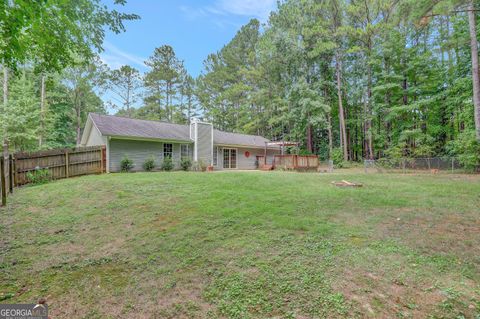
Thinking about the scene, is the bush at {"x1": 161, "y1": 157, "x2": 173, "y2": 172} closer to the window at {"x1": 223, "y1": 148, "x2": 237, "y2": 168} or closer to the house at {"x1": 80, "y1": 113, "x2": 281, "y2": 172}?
the house at {"x1": 80, "y1": 113, "x2": 281, "y2": 172}

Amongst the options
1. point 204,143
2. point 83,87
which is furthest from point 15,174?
point 83,87

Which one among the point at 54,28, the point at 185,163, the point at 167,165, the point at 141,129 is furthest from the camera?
the point at 185,163

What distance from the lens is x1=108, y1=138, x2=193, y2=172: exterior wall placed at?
1282 cm

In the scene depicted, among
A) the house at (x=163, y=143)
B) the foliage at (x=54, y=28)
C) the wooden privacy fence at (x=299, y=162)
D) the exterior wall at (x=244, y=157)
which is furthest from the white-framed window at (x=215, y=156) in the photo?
the foliage at (x=54, y=28)

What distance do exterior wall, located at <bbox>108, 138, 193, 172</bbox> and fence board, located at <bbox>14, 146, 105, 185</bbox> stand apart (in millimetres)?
969

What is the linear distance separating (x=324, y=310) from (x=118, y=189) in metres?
6.71

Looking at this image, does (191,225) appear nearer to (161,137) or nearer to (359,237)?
(359,237)

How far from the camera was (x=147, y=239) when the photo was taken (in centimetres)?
382

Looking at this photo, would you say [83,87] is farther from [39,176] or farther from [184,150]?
[39,176]

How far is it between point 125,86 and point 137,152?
1918cm

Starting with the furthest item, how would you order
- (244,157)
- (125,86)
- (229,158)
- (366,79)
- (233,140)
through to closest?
(125,86)
(366,79)
(244,157)
(233,140)
(229,158)

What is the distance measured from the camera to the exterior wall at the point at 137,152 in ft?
42.1

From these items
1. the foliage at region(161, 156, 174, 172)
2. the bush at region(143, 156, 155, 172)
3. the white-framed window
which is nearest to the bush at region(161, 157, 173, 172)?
the foliage at region(161, 156, 174, 172)

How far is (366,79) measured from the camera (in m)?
21.6
